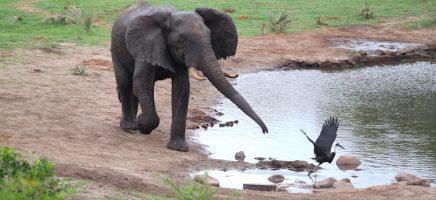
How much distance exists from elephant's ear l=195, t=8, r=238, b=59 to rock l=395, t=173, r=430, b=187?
2.60 m

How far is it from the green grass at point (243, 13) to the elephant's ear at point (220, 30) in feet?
29.7

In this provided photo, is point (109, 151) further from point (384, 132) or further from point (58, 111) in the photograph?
point (384, 132)

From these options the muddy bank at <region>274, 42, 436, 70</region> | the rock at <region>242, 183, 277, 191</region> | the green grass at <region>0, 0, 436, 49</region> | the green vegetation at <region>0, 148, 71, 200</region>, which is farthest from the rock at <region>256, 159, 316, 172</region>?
the green grass at <region>0, 0, 436, 49</region>

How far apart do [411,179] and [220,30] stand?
9.62ft

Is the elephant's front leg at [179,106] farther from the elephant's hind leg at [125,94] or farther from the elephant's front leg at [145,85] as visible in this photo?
the elephant's hind leg at [125,94]

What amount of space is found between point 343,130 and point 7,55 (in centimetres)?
677

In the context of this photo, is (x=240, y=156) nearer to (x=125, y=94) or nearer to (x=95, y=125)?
(x=125, y=94)

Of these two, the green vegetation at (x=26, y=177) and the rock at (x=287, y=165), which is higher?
the green vegetation at (x=26, y=177)

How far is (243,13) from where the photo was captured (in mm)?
25984

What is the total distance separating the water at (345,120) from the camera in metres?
11.4

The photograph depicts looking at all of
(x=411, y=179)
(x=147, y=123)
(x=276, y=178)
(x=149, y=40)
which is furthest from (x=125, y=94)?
(x=411, y=179)

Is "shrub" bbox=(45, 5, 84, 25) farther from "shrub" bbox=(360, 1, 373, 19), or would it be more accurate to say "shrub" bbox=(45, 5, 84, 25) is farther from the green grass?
"shrub" bbox=(360, 1, 373, 19)

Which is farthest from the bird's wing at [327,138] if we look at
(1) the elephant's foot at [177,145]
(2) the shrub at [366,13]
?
(2) the shrub at [366,13]

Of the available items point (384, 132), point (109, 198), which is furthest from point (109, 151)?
point (384, 132)
